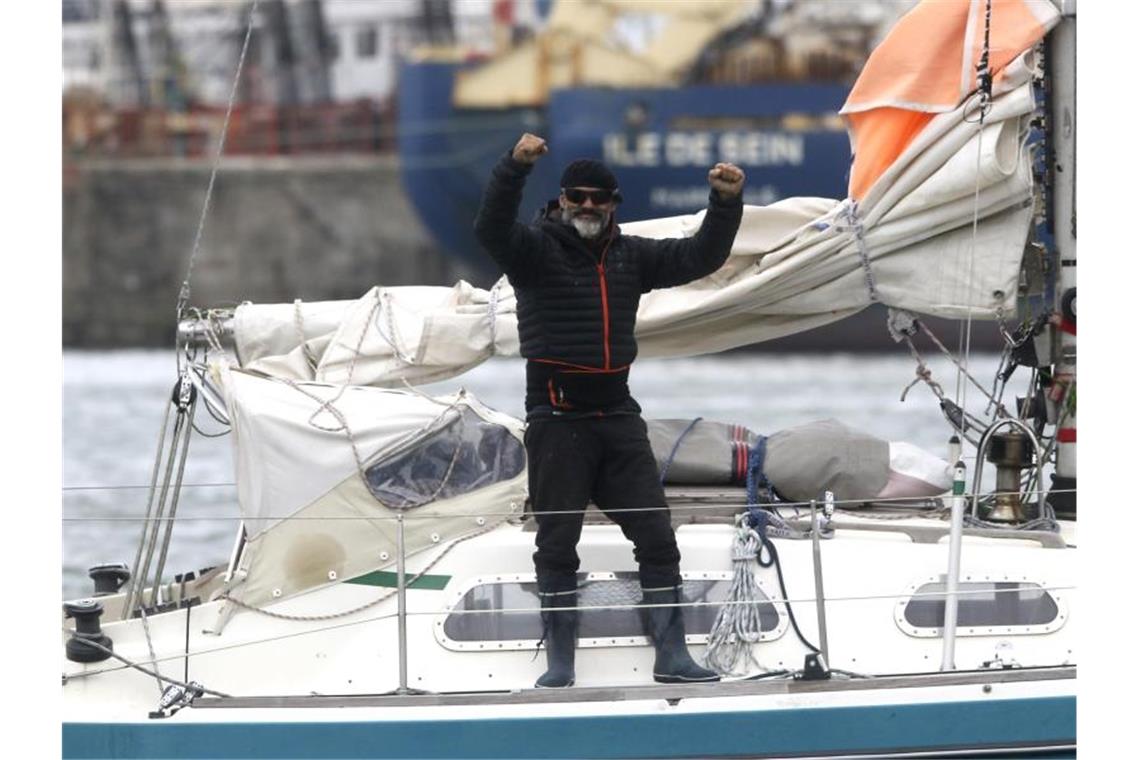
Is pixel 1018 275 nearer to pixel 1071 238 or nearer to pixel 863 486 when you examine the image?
pixel 1071 238

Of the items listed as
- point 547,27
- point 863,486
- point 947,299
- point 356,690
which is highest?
point 547,27

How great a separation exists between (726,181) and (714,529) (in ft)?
4.07

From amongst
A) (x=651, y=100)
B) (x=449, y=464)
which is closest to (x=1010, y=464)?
(x=449, y=464)

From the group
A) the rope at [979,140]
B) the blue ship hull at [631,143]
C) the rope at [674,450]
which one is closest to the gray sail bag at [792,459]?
the rope at [674,450]

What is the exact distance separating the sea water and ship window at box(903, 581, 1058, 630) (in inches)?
40.7

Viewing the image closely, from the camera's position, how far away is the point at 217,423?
10.9 meters

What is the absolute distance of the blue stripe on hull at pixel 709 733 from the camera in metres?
6.22

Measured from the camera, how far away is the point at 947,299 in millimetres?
7383

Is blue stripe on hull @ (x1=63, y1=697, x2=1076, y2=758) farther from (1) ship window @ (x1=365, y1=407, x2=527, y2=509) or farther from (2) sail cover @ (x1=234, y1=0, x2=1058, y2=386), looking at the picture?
(2) sail cover @ (x1=234, y1=0, x2=1058, y2=386)

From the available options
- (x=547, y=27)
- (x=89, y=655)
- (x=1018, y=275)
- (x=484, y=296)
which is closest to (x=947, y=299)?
(x=1018, y=275)

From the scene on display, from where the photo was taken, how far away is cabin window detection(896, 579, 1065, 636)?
6668 millimetres

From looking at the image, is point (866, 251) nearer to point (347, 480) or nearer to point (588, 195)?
Answer: point (588, 195)

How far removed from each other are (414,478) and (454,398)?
0.34 m

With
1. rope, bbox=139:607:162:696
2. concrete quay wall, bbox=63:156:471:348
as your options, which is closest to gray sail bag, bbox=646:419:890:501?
rope, bbox=139:607:162:696
